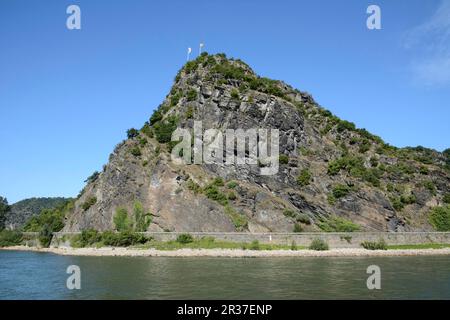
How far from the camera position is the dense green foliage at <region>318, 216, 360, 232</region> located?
67.5 m

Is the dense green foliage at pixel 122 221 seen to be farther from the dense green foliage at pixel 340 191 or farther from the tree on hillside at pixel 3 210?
the tree on hillside at pixel 3 210

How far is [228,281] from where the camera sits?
33.0m

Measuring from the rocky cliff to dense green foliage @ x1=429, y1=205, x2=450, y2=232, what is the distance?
132 cm

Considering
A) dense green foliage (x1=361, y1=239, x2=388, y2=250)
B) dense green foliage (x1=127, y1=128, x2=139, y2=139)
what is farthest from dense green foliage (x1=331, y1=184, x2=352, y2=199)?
dense green foliage (x1=127, y1=128, x2=139, y2=139)

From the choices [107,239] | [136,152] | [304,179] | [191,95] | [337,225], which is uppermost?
[191,95]

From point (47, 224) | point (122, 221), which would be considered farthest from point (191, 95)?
point (47, 224)

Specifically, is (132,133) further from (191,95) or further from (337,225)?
(337,225)

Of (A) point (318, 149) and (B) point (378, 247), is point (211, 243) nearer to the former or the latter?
(B) point (378, 247)

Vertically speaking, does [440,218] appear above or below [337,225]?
above

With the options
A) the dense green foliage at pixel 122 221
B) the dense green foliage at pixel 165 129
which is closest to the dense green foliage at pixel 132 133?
the dense green foliage at pixel 165 129

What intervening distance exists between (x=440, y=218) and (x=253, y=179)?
34.2 m

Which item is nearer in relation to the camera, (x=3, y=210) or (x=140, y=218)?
(x=140, y=218)

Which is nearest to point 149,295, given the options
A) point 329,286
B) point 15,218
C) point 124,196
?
point 329,286
